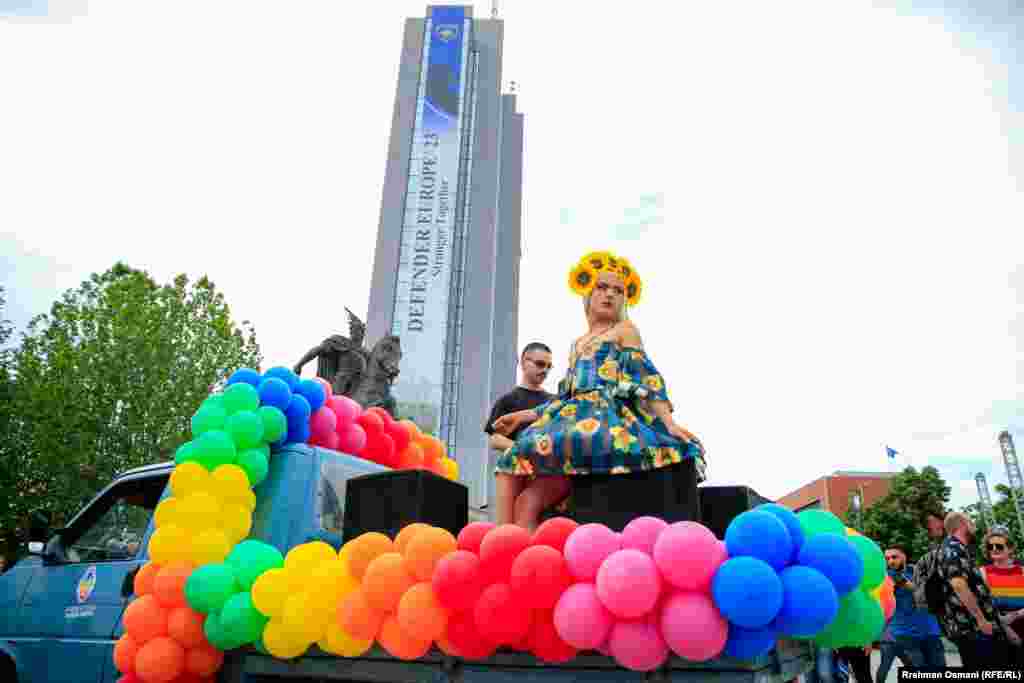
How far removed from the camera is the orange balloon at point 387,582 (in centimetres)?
232

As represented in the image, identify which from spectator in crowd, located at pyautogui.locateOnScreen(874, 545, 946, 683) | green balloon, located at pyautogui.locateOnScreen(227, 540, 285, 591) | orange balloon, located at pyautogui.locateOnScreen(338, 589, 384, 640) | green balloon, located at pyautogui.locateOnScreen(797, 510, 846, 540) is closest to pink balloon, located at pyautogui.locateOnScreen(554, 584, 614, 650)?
green balloon, located at pyautogui.locateOnScreen(797, 510, 846, 540)

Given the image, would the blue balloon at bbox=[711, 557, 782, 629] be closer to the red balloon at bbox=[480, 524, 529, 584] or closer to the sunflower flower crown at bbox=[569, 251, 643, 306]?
the red balloon at bbox=[480, 524, 529, 584]

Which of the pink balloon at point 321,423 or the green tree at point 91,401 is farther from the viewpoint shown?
the green tree at point 91,401

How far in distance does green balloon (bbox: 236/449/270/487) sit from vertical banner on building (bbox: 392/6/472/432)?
3424cm

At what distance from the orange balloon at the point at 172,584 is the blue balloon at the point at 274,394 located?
3.13 ft

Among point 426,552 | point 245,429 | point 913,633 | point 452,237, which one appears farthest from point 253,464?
point 452,237

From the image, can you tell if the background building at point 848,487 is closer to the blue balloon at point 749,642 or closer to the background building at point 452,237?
A: the background building at point 452,237

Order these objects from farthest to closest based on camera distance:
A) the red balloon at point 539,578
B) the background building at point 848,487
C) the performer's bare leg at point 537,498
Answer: the background building at point 848,487 < the performer's bare leg at point 537,498 < the red balloon at point 539,578

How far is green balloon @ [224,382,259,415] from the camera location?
11.5 ft

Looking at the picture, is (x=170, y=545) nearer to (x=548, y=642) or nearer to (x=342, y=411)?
(x=342, y=411)

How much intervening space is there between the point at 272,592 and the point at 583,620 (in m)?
1.42

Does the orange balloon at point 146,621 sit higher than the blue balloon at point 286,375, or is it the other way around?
the blue balloon at point 286,375

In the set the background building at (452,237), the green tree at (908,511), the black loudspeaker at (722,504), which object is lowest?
the black loudspeaker at (722,504)

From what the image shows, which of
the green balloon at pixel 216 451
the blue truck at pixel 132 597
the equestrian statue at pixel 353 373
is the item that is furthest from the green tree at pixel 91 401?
the green balloon at pixel 216 451
